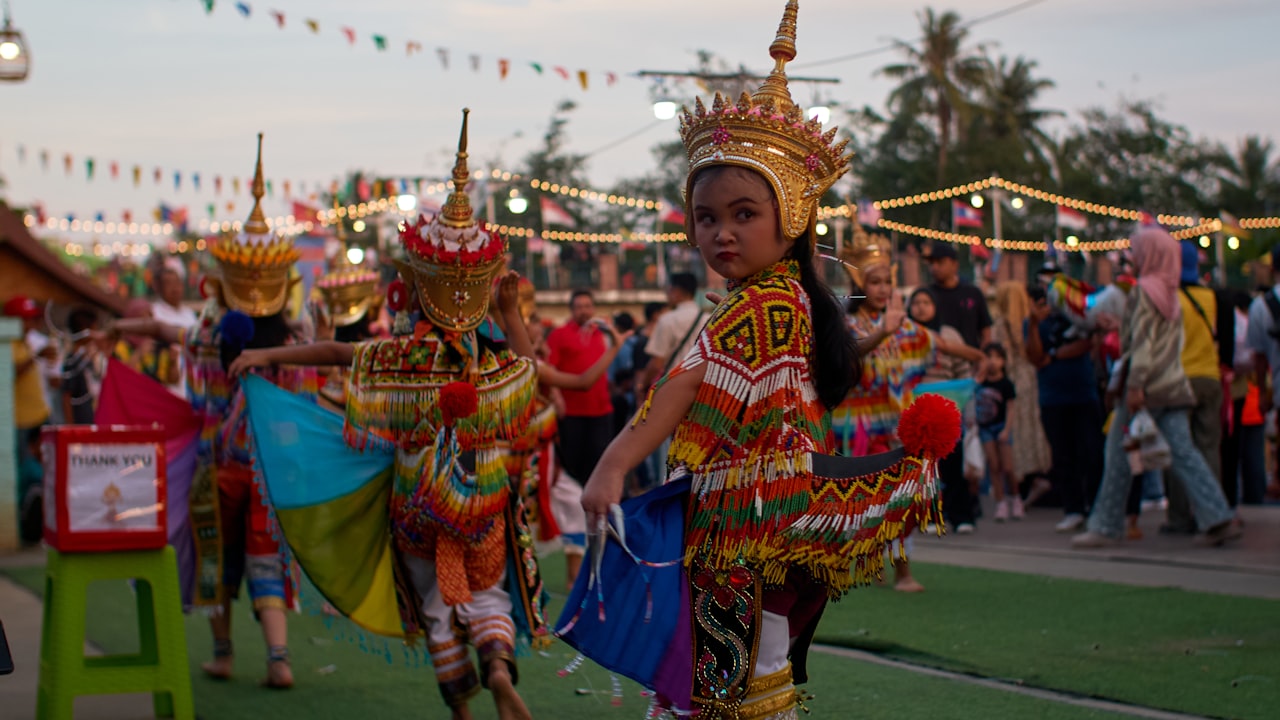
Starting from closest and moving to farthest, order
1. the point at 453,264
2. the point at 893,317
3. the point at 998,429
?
the point at 453,264, the point at 893,317, the point at 998,429

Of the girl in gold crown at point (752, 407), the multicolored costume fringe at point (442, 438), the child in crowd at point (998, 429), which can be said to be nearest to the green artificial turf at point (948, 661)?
the multicolored costume fringe at point (442, 438)

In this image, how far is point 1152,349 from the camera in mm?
9336

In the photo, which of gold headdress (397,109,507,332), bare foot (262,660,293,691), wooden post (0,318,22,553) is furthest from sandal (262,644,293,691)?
wooden post (0,318,22,553)

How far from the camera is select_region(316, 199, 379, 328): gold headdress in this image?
349 inches

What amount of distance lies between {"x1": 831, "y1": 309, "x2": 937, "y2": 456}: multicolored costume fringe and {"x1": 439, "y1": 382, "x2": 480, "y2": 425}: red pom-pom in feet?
11.8

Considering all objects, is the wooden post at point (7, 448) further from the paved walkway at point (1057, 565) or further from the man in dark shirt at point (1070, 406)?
the man in dark shirt at point (1070, 406)

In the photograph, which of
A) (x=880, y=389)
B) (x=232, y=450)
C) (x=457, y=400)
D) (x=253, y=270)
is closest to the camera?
(x=457, y=400)

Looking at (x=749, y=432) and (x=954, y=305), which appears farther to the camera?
(x=954, y=305)

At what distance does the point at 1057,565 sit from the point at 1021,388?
498 cm

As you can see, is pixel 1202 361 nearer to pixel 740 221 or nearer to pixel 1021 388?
pixel 1021 388

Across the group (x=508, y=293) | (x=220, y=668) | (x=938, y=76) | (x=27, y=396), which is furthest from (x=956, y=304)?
(x=938, y=76)

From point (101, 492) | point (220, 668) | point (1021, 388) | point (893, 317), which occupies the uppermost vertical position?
point (893, 317)

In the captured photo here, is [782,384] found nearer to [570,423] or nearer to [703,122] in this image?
[703,122]

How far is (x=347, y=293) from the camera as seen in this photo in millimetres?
8977
